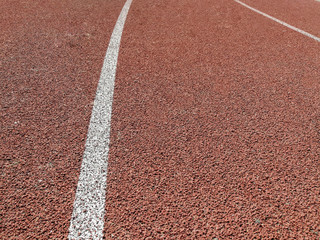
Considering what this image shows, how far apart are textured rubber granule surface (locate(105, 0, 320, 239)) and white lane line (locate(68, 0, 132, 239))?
6cm

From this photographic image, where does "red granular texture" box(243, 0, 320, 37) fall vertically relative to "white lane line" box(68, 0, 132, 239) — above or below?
above

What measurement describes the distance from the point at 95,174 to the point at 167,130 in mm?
836

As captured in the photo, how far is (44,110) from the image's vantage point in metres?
2.89

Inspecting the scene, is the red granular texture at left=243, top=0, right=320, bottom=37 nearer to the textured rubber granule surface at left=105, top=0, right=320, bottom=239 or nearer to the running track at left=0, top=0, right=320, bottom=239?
the running track at left=0, top=0, right=320, bottom=239

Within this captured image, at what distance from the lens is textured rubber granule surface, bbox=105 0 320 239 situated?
204cm

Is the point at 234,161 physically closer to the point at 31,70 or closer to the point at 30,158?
the point at 30,158

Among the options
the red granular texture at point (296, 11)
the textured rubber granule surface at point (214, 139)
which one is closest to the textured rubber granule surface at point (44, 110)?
the textured rubber granule surface at point (214, 139)

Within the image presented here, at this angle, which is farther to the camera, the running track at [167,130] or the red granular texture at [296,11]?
the red granular texture at [296,11]

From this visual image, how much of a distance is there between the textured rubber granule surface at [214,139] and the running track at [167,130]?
Answer: 1 centimetres

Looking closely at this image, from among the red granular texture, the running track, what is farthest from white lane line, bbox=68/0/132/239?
the red granular texture

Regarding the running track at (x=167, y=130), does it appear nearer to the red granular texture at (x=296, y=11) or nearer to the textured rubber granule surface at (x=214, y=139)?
the textured rubber granule surface at (x=214, y=139)

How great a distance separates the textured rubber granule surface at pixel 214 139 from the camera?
2037 mm

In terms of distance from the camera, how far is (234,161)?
2.51 meters

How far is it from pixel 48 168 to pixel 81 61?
76.5 inches
